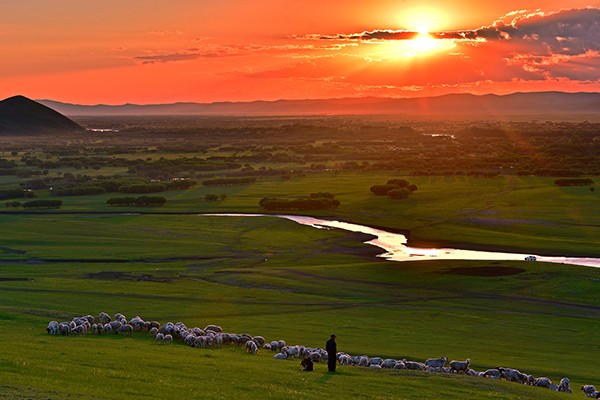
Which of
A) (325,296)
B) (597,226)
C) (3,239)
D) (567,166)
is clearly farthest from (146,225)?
(567,166)

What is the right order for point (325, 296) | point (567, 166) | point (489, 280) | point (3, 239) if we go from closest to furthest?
1. point (325, 296)
2. point (489, 280)
3. point (3, 239)
4. point (567, 166)

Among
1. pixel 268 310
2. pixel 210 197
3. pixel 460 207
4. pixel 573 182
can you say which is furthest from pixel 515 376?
pixel 573 182

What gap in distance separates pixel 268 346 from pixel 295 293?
75.5ft

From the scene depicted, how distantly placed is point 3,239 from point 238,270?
36.0m

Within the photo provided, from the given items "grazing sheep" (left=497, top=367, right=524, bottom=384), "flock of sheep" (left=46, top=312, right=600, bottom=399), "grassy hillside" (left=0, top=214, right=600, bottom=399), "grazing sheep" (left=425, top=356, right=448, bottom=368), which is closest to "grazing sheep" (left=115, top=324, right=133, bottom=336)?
"flock of sheep" (left=46, top=312, right=600, bottom=399)

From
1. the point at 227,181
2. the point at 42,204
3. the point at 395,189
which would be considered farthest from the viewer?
the point at 227,181

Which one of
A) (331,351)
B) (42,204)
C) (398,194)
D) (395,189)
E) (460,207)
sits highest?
(395,189)

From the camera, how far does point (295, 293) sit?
65.9m

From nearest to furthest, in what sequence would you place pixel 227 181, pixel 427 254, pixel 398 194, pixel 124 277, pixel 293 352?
pixel 293 352 < pixel 124 277 < pixel 427 254 < pixel 398 194 < pixel 227 181

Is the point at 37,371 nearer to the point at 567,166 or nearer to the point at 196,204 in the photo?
the point at 196,204

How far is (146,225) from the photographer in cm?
10931

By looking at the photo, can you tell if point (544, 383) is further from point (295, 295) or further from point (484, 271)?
point (484, 271)

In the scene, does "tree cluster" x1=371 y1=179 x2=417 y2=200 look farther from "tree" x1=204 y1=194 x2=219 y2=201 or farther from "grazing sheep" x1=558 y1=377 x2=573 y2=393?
"grazing sheep" x1=558 y1=377 x2=573 y2=393

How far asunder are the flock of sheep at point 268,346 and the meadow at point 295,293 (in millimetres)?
Result: 1059
